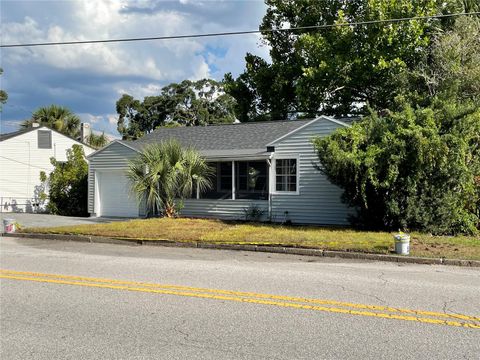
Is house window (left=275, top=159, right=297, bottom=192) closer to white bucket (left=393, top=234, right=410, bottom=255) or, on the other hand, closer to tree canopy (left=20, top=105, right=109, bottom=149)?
white bucket (left=393, top=234, right=410, bottom=255)

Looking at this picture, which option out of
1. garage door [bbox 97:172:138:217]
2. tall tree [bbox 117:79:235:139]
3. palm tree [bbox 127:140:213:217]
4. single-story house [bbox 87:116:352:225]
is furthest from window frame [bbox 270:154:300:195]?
tall tree [bbox 117:79:235:139]

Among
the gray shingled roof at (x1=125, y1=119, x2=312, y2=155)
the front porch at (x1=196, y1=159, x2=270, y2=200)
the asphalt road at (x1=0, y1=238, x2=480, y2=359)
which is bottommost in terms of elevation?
the asphalt road at (x1=0, y1=238, x2=480, y2=359)

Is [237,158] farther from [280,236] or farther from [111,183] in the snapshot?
[111,183]

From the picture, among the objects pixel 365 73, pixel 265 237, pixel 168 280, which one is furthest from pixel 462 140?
pixel 365 73

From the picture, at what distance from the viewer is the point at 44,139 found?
28.5 metres

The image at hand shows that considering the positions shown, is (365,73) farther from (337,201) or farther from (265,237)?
(265,237)

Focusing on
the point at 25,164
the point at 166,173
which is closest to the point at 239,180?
the point at 166,173

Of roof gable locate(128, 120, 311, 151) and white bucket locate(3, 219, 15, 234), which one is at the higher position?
roof gable locate(128, 120, 311, 151)

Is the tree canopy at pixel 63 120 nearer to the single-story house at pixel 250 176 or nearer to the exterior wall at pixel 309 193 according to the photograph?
the single-story house at pixel 250 176

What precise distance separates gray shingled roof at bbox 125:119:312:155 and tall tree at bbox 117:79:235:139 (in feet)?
105

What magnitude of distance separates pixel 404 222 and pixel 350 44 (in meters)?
14.4

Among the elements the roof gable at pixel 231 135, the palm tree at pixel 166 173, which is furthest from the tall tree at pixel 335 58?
the palm tree at pixel 166 173

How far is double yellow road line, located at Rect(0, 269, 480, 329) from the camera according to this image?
5.86 meters

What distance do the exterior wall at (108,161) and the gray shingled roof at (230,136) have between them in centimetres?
52
